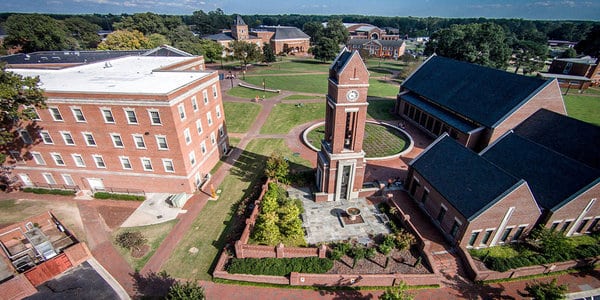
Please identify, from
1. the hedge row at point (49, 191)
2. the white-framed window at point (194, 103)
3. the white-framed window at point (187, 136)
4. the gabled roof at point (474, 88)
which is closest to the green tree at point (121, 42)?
the hedge row at point (49, 191)

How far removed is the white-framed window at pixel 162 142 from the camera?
92.2ft

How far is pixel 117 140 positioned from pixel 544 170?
4439cm

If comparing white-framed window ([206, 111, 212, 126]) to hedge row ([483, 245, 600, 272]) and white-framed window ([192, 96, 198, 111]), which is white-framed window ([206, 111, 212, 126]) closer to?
white-framed window ([192, 96, 198, 111])

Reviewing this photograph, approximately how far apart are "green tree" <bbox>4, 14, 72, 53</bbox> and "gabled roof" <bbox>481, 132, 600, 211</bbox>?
118746mm

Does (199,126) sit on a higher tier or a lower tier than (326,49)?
lower

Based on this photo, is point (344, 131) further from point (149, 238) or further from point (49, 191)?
point (49, 191)

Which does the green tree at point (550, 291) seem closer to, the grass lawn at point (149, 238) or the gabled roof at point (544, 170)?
the gabled roof at point (544, 170)

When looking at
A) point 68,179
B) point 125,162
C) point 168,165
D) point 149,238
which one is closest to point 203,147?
point 168,165

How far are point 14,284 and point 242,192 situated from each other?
19.6m

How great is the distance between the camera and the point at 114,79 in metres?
31.3

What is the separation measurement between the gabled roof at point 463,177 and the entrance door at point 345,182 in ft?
25.8

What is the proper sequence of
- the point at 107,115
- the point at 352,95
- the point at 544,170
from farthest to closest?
the point at 107,115 → the point at 544,170 → the point at 352,95

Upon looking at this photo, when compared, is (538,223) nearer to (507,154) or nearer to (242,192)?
(507,154)

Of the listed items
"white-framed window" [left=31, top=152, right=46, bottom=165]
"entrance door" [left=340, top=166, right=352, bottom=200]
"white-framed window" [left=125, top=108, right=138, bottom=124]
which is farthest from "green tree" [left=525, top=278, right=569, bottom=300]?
"white-framed window" [left=31, top=152, right=46, bottom=165]
